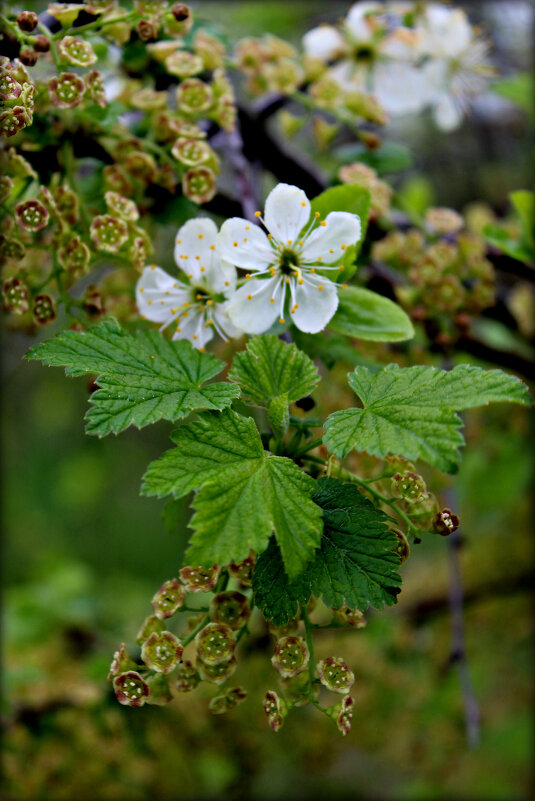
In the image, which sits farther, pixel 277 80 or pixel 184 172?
pixel 277 80

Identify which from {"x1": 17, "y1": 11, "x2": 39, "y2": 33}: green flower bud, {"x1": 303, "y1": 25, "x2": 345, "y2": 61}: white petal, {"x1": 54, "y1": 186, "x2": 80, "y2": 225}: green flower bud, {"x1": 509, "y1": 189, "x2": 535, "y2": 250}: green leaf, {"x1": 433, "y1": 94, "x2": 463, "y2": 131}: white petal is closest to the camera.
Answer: {"x1": 17, "y1": 11, "x2": 39, "y2": 33}: green flower bud

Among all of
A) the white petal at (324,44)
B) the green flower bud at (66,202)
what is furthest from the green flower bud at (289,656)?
the white petal at (324,44)

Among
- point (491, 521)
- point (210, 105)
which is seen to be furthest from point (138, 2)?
point (491, 521)

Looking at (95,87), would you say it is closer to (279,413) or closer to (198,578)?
(279,413)

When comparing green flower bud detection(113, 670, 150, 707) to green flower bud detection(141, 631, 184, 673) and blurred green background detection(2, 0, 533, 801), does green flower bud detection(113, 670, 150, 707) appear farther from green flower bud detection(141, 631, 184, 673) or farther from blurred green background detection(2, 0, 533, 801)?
blurred green background detection(2, 0, 533, 801)

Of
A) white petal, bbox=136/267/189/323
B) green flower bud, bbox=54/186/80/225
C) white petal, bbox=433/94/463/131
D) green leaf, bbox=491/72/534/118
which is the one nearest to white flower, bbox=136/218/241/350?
white petal, bbox=136/267/189/323

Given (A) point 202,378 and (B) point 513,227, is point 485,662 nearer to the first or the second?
(B) point 513,227
